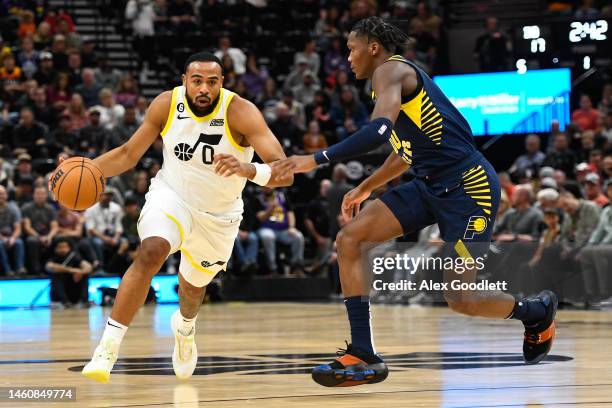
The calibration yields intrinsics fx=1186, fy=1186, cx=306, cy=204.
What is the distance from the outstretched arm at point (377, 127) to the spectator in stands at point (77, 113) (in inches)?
489

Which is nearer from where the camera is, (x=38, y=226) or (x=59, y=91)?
(x=38, y=226)

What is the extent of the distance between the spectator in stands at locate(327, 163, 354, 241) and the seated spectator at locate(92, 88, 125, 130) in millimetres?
3401

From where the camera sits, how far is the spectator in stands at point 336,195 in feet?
57.8

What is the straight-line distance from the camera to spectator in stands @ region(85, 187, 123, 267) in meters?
16.6

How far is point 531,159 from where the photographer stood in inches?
737

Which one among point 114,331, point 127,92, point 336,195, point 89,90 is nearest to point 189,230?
point 114,331

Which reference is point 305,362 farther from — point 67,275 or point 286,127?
point 286,127

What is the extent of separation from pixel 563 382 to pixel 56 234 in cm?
1106

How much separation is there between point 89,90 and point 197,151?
12.7 m

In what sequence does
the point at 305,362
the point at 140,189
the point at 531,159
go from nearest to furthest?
the point at 305,362
the point at 140,189
the point at 531,159

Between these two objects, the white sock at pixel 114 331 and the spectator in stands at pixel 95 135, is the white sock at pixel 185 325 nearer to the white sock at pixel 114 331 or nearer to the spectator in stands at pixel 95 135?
the white sock at pixel 114 331

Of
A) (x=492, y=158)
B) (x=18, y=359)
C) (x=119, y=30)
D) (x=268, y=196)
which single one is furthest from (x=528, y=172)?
(x=18, y=359)

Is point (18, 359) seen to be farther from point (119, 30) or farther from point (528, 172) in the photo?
point (119, 30)

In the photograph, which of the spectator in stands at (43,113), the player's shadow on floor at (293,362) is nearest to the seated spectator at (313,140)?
the spectator in stands at (43,113)
